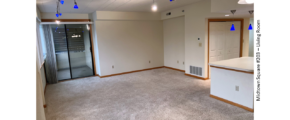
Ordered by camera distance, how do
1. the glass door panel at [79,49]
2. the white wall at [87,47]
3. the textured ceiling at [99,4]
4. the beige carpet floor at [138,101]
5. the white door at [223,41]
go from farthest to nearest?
the white wall at [87,47], the glass door panel at [79,49], the white door at [223,41], the textured ceiling at [99,4], the beige carpet floor at [138,101]

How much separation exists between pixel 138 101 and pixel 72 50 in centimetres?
382

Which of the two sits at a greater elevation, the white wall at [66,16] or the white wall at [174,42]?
the white wall at [66,16]

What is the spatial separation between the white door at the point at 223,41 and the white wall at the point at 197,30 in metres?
0.30

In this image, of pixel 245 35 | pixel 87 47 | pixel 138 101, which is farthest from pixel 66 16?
pixel 245 35

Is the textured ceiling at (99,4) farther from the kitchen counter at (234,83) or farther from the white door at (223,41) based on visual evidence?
the kitchen counter at (234,83)

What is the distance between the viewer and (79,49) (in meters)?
6.34

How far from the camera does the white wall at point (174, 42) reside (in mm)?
6344

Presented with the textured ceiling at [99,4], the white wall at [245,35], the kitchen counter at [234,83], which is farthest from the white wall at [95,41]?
the white wall at [245,35]

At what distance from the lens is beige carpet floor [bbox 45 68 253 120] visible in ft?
10.0
